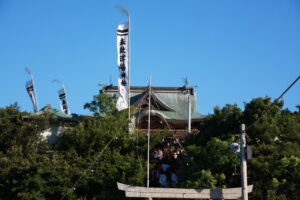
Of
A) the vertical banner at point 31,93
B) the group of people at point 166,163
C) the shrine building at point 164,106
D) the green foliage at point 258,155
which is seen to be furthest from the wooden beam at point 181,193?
the vertical banner at point 31,93

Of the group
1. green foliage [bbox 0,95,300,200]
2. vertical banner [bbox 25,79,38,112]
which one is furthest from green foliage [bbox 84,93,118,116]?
vertical banner [bbox 25,79,38,112]

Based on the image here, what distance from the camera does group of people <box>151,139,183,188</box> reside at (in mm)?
21609

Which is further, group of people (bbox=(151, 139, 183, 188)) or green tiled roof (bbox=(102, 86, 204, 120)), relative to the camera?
green tiled roof (bbox=(102, 86, 204, 120))

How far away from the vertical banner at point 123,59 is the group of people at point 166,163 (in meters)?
3.12

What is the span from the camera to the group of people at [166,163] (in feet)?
70.9

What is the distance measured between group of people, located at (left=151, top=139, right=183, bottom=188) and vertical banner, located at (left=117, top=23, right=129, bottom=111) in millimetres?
3120

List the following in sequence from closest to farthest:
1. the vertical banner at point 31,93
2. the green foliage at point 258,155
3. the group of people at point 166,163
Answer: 1. the green foliage at point 258,155
2. the group of people at point 166,163
3. the vertical banner at point 31,93

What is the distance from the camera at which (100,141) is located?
2259cm

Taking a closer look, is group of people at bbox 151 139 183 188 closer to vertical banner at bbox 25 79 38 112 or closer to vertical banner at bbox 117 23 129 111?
vertical banner at bbox 117 23 129 111

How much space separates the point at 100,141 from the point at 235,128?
6.14 m

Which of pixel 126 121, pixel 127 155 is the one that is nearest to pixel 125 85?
pixel 126 121

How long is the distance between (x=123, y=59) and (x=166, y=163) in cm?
540

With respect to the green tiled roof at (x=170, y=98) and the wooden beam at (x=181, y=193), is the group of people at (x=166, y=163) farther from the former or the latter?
the green tiled roof at (x=170, y=98)

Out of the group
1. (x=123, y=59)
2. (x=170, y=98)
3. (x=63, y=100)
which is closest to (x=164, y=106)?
(x=170, y=98)
